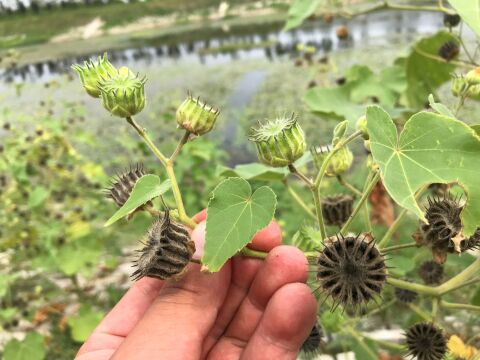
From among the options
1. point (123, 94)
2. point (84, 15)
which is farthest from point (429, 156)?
point (84, 15)

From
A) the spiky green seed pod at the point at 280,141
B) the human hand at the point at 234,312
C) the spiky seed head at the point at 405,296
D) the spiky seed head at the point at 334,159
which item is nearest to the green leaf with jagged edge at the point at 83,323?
the human hand at the point at 234,312

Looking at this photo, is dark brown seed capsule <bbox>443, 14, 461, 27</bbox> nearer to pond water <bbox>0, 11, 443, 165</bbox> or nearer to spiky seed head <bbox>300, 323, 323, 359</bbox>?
spiky seed head <bbox>300, 323, 323, 359</bbox>

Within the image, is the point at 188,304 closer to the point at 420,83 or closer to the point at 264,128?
the point at 264,128

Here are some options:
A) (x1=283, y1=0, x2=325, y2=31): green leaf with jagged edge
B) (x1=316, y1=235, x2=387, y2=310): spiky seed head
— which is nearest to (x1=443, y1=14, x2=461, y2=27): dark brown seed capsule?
(x1=283, y1=0, x2=325, y2=31): green leaf with jagged edge

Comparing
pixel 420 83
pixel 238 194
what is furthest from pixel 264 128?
pixel 420 83

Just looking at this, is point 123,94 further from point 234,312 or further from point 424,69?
point 424,69
